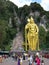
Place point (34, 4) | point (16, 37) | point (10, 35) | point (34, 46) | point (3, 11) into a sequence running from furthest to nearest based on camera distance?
1. point (34, 4)
2. point (16, 37)
3. point (10, 35)
4. point (3, 11)
5. point (34, 46)

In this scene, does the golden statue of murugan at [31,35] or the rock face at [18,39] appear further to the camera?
the rock face at [18,39]

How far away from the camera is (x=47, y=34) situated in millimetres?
85562

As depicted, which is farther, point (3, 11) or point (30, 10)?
point (30, 10)

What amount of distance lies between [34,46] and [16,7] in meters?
52.6

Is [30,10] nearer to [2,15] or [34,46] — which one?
[2,15]

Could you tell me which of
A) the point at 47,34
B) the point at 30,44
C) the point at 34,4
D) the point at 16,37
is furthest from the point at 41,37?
the point at 30,44

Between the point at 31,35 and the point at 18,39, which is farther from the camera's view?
the point at 18,39

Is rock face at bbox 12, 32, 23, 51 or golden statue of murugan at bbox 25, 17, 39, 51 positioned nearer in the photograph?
golden statue of murugan at bbox 25, 17, 39, 51

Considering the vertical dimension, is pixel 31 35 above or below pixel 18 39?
above

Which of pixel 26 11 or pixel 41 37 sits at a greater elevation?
pixel 26 11

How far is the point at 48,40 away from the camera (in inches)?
3359

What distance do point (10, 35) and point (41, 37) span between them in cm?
748

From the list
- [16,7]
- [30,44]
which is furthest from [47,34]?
[30,44]

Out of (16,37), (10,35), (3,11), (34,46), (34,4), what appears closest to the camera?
(34,46)
